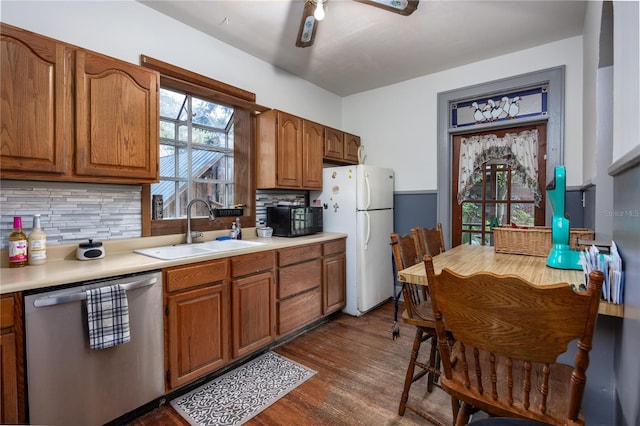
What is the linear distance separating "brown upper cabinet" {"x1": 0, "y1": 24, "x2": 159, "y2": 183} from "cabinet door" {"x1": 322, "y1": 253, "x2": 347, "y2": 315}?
1772 millimetres

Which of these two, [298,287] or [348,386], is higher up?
[298,287]

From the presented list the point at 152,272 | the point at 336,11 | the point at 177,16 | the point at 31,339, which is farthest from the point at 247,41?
the point at 31,339

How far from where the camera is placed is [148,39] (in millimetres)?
Answer: 2309

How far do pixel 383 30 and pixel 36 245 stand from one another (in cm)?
292

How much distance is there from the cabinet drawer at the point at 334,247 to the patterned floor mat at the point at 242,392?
1.08 m

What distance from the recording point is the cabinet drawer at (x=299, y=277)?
2590 millimetres

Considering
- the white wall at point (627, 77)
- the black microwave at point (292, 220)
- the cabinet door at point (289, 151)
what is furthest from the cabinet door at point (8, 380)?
Answer: the white wall at point (627, 77)

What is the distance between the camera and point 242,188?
10.1ft

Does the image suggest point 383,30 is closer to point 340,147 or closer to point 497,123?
point 340,147

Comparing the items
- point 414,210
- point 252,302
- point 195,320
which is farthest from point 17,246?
point 414,210

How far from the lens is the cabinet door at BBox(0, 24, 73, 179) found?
1531 millimetres

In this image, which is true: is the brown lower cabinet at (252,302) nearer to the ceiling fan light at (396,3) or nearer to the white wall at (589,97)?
the ceiling fan light at (396,3)

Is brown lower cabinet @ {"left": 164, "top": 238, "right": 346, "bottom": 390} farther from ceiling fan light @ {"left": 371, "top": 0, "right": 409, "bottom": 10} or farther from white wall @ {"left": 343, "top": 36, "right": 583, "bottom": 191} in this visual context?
ceiling fan light @ {"left": 371, "top": 0, "right": 409, "bottom": 10}

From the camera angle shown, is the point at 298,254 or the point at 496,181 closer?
the point at 298,254
